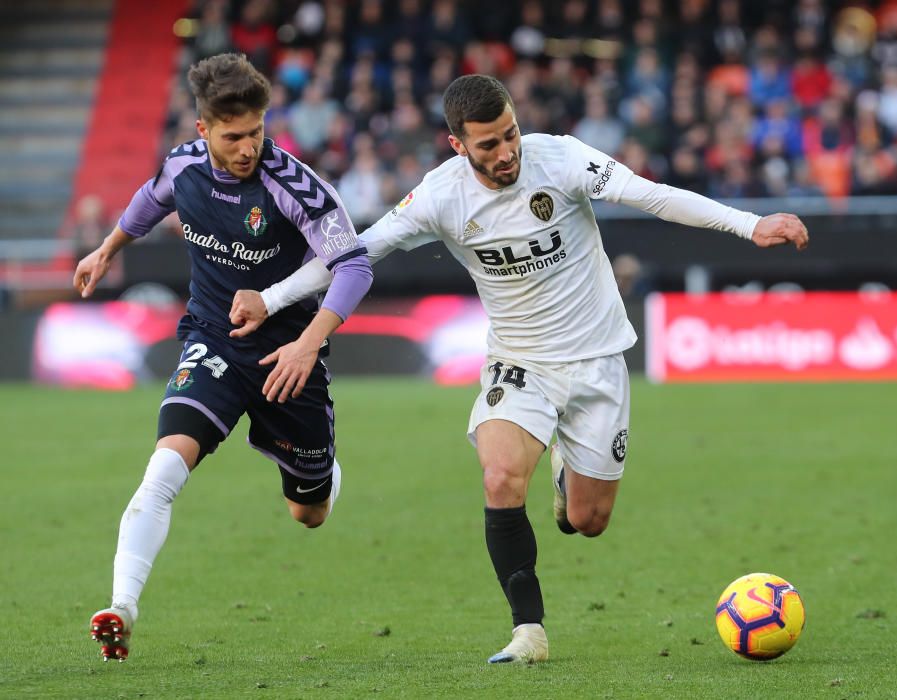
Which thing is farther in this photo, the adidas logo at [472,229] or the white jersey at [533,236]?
the adidas logo at [472,229]

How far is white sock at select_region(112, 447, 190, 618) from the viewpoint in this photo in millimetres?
5512

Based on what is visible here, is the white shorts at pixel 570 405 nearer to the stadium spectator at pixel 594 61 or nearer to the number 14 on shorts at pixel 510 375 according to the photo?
the number 14 on shorts at pixel 510 375

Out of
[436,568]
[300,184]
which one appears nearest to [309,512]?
[436,568]

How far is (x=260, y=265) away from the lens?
20.9 feet

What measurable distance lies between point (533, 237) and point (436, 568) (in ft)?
8.62

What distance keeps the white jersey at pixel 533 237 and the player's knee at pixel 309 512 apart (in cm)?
137

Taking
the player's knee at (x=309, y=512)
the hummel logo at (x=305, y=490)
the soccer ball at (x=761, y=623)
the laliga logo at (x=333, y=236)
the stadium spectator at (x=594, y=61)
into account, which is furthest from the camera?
the stadium spectator at (x=594, y=61)

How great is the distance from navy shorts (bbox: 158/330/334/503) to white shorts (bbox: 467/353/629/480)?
77 cm

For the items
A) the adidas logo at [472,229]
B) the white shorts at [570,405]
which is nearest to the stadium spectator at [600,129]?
the white shorts at [570,405]

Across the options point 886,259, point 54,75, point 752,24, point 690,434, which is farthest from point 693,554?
point 54,75

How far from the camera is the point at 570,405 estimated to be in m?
6.55

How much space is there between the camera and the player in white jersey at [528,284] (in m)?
6.00

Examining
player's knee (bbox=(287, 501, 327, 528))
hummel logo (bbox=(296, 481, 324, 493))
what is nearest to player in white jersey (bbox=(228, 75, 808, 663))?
hummel logo (bbox=(296, 481, 324, 493))

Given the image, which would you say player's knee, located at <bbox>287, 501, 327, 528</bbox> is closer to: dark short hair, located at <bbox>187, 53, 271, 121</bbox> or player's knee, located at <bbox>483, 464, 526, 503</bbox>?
player's knee, located at <bbox>483, 464, 526, 503</bbox>
